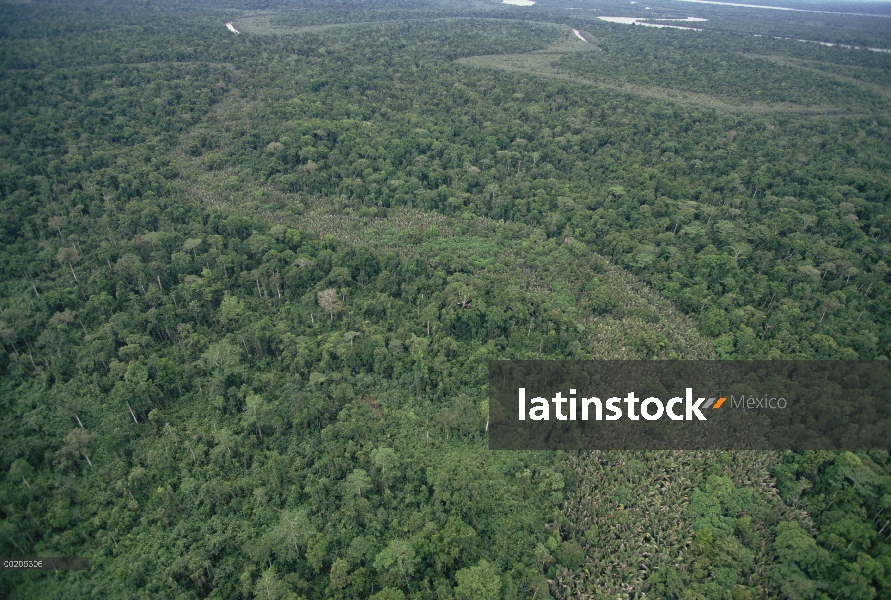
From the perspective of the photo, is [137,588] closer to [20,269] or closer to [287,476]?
[287,476]

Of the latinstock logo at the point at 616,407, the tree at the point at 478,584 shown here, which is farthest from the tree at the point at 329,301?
the tree at the point at 478,584
